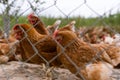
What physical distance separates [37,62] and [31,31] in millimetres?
271

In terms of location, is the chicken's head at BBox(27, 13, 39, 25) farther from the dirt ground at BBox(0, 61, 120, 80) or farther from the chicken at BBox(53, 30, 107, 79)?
the chicken at BBox(53, 30, 107, 79)

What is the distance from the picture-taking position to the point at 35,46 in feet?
9.68

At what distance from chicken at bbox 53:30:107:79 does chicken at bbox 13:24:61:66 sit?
27 cm

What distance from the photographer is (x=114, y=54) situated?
111 inches

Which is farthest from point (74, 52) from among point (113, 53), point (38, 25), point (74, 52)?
point (38, 25)

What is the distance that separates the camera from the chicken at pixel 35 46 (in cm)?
291

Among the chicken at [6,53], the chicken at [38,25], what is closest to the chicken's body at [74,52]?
the chicken at [38,25]

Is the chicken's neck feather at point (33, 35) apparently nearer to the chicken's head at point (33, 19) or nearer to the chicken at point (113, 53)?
the chicken's head at point (33, 19)

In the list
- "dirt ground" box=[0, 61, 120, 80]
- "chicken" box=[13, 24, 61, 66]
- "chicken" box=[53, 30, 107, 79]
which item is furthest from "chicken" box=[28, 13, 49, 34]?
"chicken" box=[53, 30, 107, 79]

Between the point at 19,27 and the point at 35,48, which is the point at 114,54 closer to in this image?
the point at 35,48

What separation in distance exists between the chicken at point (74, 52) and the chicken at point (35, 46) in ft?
0.88

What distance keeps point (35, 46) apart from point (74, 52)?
1.87ft

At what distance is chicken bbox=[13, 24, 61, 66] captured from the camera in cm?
291

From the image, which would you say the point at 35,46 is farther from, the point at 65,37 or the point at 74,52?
the point at 74,52
